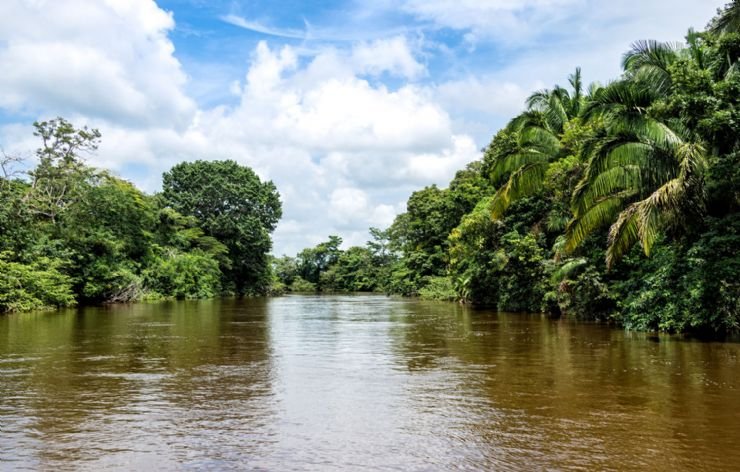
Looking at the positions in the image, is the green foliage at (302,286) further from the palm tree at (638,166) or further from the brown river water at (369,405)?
the brown river water at (369,405)

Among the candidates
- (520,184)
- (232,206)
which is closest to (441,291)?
(520,184)

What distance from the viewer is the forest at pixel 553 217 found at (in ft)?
42.6

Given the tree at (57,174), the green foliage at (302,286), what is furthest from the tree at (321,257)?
the tree at (57,174)

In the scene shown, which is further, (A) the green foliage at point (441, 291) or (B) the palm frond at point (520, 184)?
(A) the green foliage at point (441, 291)

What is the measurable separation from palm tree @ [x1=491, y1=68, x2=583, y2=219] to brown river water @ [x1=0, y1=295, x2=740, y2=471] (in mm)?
10704

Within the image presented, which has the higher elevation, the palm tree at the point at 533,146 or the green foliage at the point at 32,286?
the palm tree at the point at 533,146

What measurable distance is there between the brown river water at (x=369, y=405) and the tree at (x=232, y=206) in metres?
39.8

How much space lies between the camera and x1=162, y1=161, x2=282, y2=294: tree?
51.6m

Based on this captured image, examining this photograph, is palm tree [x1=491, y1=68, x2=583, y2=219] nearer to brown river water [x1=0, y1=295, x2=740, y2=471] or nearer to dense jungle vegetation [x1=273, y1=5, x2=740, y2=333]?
dense jungle vegetation [x1=273, y1=5, x2=740, y2=333]

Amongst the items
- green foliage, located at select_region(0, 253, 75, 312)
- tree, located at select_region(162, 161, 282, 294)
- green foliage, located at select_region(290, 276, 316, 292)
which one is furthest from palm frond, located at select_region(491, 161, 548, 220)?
green foliage, located at select_region(290, 276, 316, 292)

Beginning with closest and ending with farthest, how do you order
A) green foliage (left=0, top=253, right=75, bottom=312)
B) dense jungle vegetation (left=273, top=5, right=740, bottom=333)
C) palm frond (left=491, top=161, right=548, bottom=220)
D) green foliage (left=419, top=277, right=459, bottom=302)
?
dense jungle vegetation (left=273, top=5, right=740, bottom=333)
green foliage (left=0, top=253, right=75, bottom=312)
palm frond (left=491, top=161, right=548, bottom=220)
green foliage (left=419, top=277, right=459, bottom=302)

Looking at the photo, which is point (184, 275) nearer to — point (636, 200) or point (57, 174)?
point (57, 174)

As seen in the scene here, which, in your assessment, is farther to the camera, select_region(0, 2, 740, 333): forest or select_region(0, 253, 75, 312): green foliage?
select_region(0, 253, 75, 312): green foliage

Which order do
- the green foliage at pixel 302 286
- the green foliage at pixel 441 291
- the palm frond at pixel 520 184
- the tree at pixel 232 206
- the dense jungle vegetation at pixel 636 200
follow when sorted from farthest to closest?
the green foliage at pixel 302 286 → the tree at pixel 232 206 → the green foliage at pixel 441 291 → the palm frond at pixel 520 184 → the dense jungle vegetation at pixel 636 200
